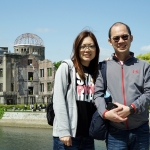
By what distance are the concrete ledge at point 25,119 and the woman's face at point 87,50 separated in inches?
1171

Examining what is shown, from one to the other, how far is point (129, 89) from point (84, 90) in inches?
28.1

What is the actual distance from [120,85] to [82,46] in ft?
2.91

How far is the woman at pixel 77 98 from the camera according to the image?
452 centimetres

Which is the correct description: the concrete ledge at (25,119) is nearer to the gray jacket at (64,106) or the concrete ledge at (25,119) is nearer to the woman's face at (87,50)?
the woman's face at (87,50)

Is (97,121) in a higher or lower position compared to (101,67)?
lower

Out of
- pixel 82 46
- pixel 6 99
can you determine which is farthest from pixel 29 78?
pixel 82 46

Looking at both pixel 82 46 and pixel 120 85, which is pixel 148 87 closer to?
pixel 120 85

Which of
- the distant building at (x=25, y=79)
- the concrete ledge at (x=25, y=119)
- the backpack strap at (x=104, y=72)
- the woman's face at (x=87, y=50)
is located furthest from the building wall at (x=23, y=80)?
the backpack strap at (x=104, y=72)

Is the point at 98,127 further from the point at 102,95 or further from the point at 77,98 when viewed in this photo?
the point at 77,98

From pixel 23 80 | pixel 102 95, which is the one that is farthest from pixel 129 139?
pixel 23 80

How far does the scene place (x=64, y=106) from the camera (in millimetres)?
4520

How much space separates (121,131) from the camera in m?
4.36

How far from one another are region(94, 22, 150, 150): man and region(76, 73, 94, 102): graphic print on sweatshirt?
0.25 metres

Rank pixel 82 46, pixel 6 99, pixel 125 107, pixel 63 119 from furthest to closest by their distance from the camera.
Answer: pixel 6 99 → pixel 82 46 → pixel 63 119 → pixel 125 107
